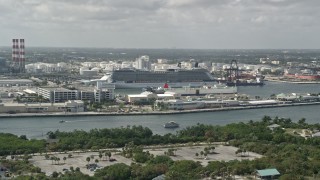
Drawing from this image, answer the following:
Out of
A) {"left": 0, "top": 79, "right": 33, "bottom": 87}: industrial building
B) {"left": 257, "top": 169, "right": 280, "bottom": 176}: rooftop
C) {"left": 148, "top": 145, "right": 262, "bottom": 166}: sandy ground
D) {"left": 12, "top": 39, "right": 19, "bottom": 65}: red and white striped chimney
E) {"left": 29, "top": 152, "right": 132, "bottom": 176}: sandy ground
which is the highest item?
{"left": 12, "top": 39, "right": 19, "bottom": 65}: red and white striped chimney

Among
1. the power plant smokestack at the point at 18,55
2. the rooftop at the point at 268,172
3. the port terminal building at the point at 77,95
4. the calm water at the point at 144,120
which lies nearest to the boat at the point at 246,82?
the calm water at the point at 144,120

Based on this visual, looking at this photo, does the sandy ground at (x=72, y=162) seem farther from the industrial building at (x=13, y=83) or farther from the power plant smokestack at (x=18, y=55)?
the power plant smokestack at (x=18, y=55)

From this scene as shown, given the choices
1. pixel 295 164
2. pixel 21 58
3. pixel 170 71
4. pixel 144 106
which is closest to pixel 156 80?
pixel 170 71

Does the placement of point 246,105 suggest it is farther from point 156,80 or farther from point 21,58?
point 21,58

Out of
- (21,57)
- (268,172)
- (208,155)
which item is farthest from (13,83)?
(268,172)

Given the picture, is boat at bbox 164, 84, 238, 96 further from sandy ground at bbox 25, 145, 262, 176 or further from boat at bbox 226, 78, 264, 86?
sandy ground at bbox 25, 145, 262, 176

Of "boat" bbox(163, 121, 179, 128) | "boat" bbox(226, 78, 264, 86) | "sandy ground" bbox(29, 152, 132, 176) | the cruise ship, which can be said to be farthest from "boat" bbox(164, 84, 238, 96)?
"sandy ground" bbox(29, 152, 132, 176)

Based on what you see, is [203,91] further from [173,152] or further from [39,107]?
[173,152]
